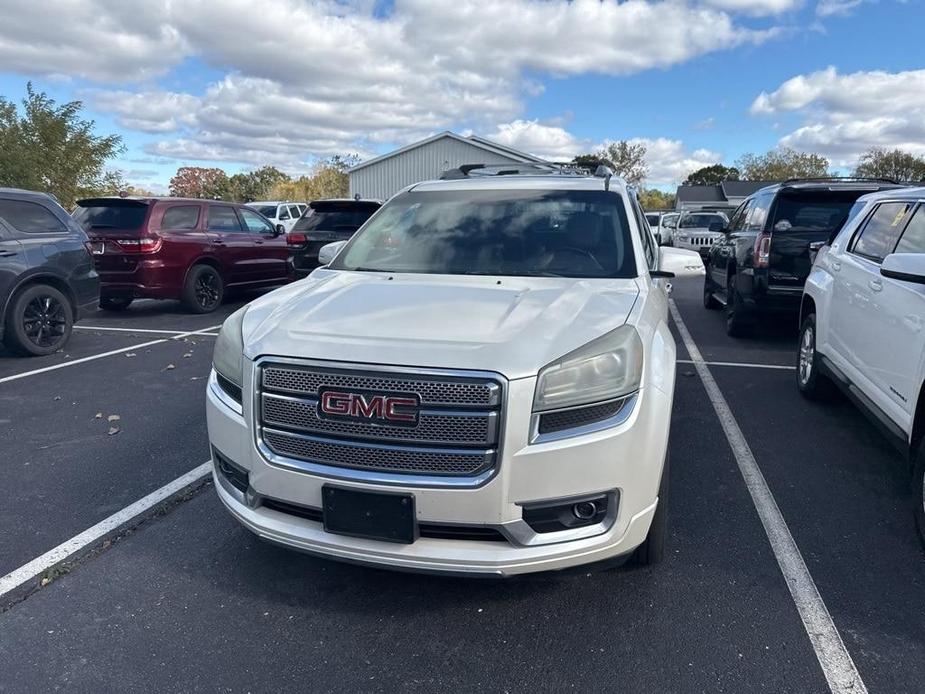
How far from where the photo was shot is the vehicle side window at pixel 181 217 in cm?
1011

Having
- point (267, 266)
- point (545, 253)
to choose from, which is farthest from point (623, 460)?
point (267, 266)

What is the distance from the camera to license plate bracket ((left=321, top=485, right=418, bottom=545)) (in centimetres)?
253

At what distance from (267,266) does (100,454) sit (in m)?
7.72

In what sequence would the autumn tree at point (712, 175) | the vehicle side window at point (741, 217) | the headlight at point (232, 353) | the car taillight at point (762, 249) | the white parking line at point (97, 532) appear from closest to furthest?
the headlight at point (232, 353) → the white parking line at point (97, 532) → the car taillight at point (762, 249) → the vehicle side window at point (741, 217) → the autumn tree at point (712, 175)

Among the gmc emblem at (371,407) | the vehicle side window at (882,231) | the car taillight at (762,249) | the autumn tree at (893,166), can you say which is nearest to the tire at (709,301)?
the car taillight at (762,249)

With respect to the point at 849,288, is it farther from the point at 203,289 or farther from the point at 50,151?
the point at 50,151

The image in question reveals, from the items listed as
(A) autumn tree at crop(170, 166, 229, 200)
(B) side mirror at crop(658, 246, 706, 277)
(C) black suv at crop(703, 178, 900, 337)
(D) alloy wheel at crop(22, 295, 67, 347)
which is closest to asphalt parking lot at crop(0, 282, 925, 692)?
(B) side mirror at crop(658, 246, 706, 277)

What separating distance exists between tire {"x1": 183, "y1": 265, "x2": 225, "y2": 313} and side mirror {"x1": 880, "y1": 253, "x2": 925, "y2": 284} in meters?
9.35

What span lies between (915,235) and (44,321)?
27.0 ft

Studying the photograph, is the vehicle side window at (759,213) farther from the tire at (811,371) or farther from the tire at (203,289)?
the tire at (203,289)

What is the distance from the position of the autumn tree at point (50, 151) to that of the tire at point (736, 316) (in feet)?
65.1

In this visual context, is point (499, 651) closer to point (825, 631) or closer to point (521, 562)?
point (521, 562)

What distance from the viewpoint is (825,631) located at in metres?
2.73

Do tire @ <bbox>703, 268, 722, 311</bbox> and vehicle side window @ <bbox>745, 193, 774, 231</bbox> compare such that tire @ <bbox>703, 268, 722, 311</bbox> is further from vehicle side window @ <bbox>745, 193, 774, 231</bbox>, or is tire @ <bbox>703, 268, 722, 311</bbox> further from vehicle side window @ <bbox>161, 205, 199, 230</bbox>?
vehicle side window @ <bbox>161, 205, 199, 230</bbox>
